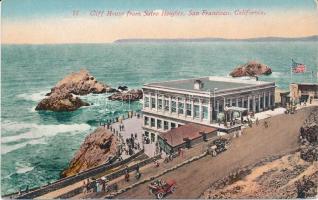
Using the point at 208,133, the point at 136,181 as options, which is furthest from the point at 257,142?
the point at 136,181

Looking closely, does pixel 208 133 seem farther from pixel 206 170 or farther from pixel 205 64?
pixel 205 64

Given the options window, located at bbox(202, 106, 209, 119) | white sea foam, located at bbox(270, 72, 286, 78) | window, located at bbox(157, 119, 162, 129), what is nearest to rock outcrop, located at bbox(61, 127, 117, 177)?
window, located at bbox(157, 119, 162, 129)

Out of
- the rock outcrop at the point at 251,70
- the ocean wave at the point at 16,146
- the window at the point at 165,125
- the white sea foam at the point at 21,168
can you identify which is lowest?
the white sea foam at the point at 21,168

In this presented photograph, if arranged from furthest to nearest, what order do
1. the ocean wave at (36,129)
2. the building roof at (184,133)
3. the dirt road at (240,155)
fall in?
1. the building roof at (184,133)
2. the dirt road at (240,155)
3. the ocean wave at (36,129)

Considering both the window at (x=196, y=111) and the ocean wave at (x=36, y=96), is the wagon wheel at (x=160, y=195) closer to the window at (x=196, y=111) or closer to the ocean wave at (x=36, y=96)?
the window at (x=196, y=111)

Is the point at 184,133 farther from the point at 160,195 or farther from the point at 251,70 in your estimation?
the point at 251,70

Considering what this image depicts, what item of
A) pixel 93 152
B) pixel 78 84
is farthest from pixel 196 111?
pixel 78 84

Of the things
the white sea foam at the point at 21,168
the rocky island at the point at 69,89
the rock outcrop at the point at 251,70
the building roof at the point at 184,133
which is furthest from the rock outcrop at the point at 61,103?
the rock outcrop at the point at 251,70

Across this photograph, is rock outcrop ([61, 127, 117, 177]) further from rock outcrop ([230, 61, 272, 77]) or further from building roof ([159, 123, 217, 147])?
rock outcrop ([230, 61, 272, 77])
